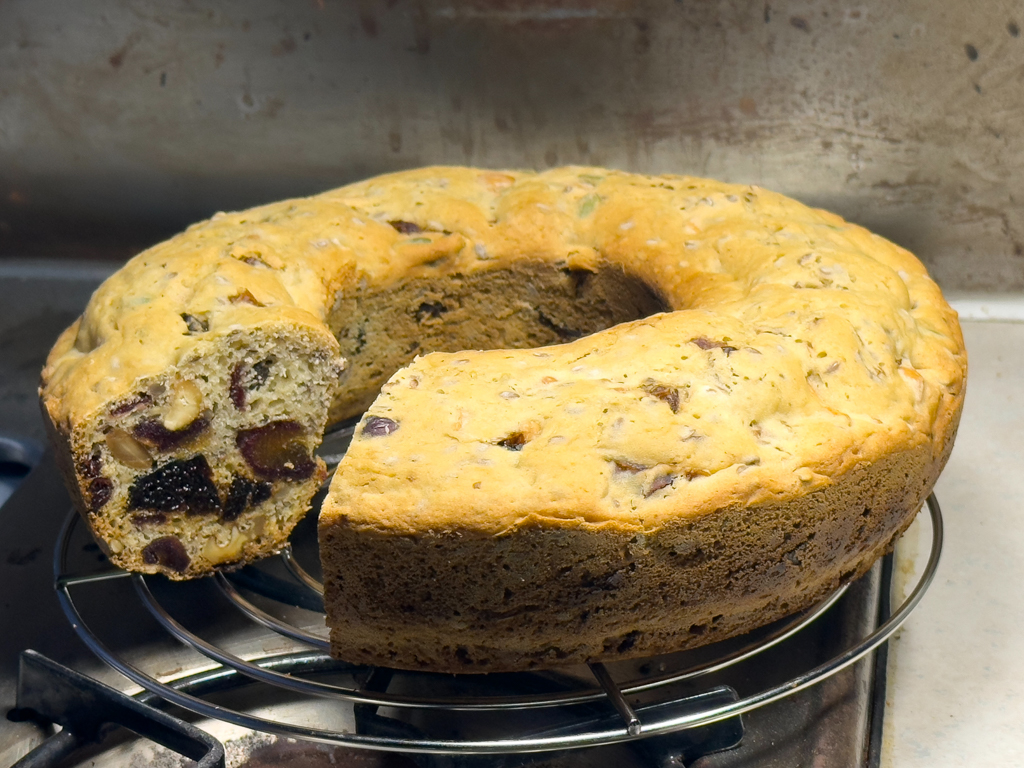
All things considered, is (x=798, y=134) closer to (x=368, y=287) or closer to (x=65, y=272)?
(x=368, y=287)

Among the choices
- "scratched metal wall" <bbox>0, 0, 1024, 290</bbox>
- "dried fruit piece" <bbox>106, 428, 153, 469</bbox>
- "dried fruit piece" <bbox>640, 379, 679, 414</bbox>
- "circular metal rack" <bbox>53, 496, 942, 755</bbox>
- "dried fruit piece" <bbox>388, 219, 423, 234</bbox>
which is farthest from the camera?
"scratched metal wall" <bbox>0, 0, 1024, 290</bbox>

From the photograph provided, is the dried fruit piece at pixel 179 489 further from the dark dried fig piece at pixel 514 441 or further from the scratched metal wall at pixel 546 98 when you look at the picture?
the scratched metal wall at pixel 546 98

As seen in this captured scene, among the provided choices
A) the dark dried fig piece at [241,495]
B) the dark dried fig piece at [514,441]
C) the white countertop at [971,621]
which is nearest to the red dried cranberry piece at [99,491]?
the dark dried fig piece at [241,495]

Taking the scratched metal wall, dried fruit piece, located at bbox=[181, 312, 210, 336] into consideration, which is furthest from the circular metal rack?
the scratched metal wall

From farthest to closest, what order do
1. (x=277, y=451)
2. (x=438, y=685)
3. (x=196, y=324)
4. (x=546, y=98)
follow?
(x=546, y=98), (x=277, y=451), (x=196, y=324), (x=438, y=685)

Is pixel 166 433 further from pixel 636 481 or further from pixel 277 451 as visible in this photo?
pixel 636 481

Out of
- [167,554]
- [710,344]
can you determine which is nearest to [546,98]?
[710,344]

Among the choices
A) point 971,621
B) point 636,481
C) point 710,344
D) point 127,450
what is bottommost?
point 971,621

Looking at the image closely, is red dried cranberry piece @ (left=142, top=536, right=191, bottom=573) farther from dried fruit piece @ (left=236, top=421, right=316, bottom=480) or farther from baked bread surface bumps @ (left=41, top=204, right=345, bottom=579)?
dried fruit piece @ (left=236, top=421, right=316, bottom=480)
